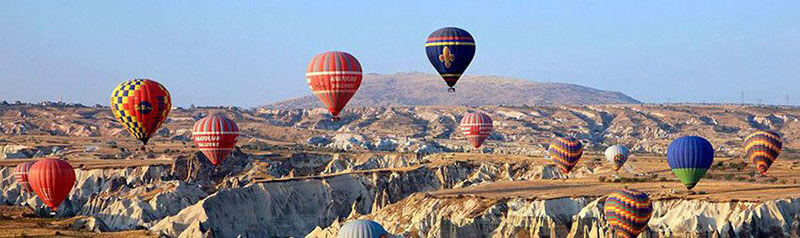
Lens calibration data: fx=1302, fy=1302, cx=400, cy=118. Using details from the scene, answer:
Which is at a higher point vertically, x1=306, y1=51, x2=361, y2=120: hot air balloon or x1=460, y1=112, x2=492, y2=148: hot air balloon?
x1=306, y1=51, x2=361, y2=120: hot air balloon

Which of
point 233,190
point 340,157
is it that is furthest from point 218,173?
point 233,190

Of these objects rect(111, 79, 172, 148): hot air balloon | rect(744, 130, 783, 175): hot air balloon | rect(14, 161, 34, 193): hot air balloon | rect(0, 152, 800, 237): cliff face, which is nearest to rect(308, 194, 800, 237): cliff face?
rect(0, 152, 800, 237): cliff face

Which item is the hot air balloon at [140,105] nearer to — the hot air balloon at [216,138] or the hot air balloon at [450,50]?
the hot air balloon at [216,138]

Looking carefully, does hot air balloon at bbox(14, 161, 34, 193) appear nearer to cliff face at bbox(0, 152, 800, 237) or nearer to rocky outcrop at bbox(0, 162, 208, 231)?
rocky outcrop at bbox(0, 162, 208, 231)

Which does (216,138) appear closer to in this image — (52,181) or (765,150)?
(52,181)

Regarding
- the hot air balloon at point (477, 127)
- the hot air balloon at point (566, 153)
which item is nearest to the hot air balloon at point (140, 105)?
the hot air balloon at point (566, 153)

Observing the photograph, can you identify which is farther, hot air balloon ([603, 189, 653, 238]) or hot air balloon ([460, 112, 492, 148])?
hot air balloon ([460, 112, 492, 148])

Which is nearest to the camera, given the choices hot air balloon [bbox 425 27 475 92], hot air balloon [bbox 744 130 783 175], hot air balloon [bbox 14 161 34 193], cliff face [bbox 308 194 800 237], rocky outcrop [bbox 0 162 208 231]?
cliff face [bbox 308 194 800 237]

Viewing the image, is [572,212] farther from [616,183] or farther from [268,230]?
[268,230]
